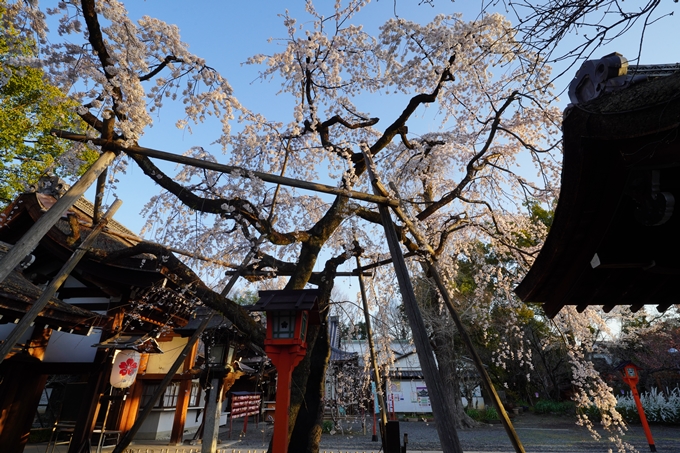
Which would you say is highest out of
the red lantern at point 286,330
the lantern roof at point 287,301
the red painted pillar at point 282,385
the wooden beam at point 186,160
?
the wooden beam at point 186,160

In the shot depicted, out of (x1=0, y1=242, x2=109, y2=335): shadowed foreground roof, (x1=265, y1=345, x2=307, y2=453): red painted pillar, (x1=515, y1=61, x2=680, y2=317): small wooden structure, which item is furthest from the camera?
(x1=0, y1=242, x2=109, y2=335): shadowed foreground roof

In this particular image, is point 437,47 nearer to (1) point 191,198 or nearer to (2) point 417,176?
(2) point 417,176

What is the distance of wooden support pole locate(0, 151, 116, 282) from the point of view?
112 inches

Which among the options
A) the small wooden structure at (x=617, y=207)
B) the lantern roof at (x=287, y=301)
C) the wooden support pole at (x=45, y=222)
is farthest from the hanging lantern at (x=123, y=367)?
the small wooden structure at (x=617, y=207)

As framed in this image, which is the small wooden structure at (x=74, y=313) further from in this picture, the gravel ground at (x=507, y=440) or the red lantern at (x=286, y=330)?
the gravel ground at (x=507, y=440)

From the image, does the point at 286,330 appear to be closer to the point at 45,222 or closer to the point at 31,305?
the point at 45,222

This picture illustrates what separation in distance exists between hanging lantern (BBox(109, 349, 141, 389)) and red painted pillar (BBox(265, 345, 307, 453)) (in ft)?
12.0

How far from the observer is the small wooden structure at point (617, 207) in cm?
175

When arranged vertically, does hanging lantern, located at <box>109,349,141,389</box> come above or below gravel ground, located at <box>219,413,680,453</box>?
above

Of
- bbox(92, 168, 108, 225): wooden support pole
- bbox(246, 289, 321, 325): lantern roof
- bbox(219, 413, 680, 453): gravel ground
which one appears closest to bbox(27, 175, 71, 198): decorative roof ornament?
bbox(92, 168, 108, 225): wooden support pole

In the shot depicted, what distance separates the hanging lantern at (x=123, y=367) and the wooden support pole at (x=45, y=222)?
406 cm

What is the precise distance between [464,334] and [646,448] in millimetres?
10238

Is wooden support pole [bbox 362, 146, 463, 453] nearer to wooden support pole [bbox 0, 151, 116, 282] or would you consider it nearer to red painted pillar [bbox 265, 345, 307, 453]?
red painted pillar [bbox 265, 345, 307, 453]

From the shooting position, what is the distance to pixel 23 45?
3834 mm
